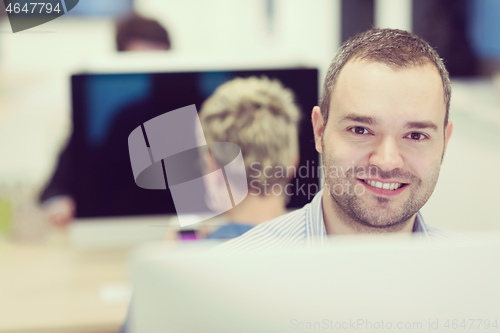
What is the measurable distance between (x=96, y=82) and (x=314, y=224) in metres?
0.68

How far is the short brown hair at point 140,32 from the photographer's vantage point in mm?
1685

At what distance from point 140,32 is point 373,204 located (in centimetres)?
126

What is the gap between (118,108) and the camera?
3.76 feet

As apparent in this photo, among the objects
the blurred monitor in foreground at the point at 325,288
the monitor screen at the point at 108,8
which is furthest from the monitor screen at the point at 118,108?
the monitor screen at the point at 108,8

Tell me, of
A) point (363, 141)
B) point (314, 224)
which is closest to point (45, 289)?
point (314, 224)

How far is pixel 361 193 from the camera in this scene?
752mm

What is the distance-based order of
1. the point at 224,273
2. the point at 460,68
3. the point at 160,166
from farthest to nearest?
the point at 160,166, the point at 460,68, the point at 224,273

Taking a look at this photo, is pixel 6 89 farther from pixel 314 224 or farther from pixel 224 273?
pixel 224 273

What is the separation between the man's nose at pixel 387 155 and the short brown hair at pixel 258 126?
1.14 feet

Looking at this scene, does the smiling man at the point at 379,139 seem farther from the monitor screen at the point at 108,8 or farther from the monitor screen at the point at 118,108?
the monitor screen at the point at 108,8

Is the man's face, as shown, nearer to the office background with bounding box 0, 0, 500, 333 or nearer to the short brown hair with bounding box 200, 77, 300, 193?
the office background with bounding box 0, 0, 500, 333

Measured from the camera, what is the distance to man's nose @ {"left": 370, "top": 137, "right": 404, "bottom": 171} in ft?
2.28

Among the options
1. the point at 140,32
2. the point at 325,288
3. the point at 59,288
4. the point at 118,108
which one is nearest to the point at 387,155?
the point at 325,288

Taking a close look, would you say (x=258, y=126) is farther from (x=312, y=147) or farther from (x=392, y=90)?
(x=392, y=90)
